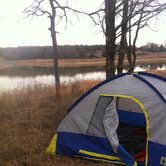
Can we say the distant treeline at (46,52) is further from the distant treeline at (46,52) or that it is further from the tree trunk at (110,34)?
the tree trunk at (110,34)

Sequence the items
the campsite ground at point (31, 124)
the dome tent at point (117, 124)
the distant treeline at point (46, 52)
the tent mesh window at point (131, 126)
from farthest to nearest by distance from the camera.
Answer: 1. the distant treeline at point (46, 52)
2. the tent mesh window at point (131, 126)
3. the campsite ground at point (31, 124)
4. the dome tent at point (117, 124)

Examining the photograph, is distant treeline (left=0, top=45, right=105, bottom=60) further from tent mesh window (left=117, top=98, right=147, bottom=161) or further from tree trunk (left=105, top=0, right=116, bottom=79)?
tent mesh window (left=117, top=98, right=147, bottom=161)

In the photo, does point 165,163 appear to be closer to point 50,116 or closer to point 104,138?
point 104,138

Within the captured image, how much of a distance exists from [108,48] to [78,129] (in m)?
3.26

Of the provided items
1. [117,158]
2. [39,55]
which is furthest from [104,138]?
[39,55]

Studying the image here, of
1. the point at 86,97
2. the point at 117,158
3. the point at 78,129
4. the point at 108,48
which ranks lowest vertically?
the point at 117,158

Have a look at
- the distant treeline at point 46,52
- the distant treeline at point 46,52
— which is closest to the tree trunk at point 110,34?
the distant treeline at point 46,52

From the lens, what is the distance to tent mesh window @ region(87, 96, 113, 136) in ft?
13.9

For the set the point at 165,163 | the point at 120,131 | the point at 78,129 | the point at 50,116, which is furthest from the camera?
the point at 50,116

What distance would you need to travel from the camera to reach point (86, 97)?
4488mm

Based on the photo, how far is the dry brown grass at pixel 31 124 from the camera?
13.1 ft

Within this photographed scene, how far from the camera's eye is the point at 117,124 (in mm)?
4238

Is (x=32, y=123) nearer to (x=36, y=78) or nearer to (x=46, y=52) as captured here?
(x=36, y=78)

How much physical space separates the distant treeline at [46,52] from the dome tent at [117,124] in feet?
92.3
